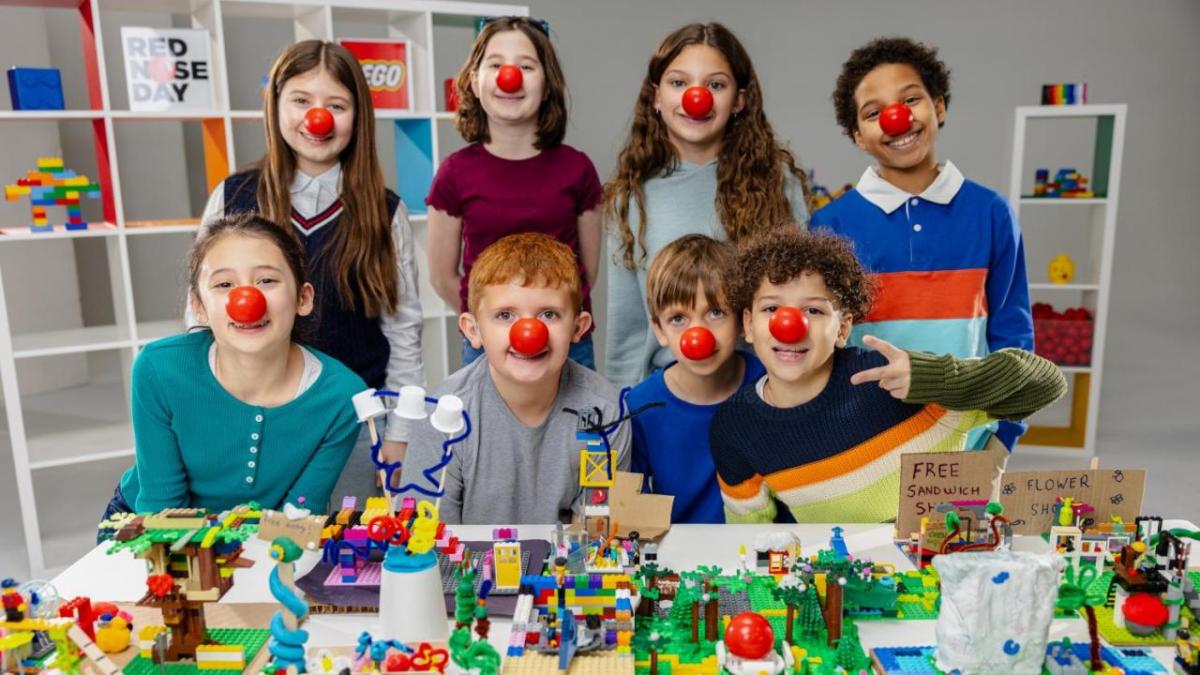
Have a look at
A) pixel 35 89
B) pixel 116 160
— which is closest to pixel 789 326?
pixel 35 89

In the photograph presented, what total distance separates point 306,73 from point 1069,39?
5.13m

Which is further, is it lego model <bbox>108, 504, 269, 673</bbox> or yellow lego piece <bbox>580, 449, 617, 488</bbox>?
yellow lego piece <bbox>580, 449, 617, 488</bbox>

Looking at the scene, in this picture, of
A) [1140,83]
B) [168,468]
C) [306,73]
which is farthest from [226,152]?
[1140,83]

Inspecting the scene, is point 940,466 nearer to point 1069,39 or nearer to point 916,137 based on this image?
point 916,137

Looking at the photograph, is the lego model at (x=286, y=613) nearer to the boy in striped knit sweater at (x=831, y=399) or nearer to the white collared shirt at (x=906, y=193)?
the boy in striped knit sweater at (x=831, y=399)

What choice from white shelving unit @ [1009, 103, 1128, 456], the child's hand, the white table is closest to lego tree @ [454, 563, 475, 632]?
the white table

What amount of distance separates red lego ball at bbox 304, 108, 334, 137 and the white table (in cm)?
87

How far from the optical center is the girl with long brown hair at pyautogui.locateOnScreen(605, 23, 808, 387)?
1.95m

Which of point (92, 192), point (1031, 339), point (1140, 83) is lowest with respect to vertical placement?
point (1031, 339)

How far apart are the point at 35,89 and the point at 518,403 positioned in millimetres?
2158

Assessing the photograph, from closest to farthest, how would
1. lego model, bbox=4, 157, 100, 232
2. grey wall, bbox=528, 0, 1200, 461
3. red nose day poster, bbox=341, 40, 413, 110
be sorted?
lego model, bbox=4, 157, 100, 232, red nose day poster, bbox=341, 40, 413, 110, grey wall, bbox=528, 0, 1200, 461

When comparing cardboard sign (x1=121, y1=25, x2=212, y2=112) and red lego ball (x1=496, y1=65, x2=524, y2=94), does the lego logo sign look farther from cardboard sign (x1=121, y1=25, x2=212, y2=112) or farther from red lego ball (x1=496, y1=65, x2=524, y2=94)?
red lego ball (x1=496, y1=65, x2=524, y2=94)

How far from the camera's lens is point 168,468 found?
1.59 meters

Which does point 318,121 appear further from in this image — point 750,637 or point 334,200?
point 750,637
